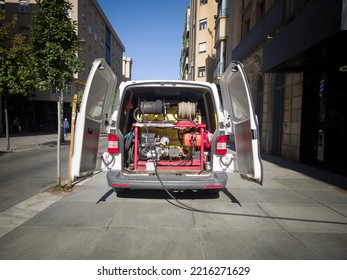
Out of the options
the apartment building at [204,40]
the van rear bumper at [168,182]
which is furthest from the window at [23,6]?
the van rear bumper at [168,182]

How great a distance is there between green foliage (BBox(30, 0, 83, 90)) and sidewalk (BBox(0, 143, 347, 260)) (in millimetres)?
2754

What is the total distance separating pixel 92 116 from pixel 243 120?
268 cm

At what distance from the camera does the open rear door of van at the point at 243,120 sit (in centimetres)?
396

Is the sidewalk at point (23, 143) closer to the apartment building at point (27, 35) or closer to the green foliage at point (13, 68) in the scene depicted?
the green foliage at point (13, 68)

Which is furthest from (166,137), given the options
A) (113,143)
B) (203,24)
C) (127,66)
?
(127,66)

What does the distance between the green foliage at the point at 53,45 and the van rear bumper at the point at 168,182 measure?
3190 mm

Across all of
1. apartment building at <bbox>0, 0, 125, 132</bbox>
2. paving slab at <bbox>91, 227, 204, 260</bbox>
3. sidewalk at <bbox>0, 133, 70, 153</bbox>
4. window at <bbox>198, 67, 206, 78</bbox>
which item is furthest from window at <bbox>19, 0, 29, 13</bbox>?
paving slab at <bbox>91, 227, 204, 260</bbox>

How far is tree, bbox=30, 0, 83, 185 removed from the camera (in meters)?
5.71

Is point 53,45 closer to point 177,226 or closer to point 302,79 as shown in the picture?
point 177,226

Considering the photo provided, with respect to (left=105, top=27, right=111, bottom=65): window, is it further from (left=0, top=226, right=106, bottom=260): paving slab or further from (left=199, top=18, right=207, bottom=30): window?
(left=0, top=226, right=106, bottom=260): paving slab

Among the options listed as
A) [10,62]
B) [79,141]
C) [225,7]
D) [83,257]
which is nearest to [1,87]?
[10,62]

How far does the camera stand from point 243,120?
14.5ft
